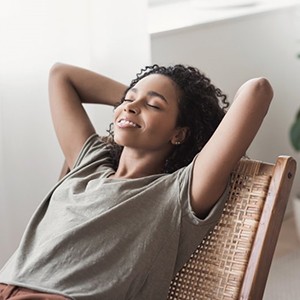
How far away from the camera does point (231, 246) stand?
58.2 inches

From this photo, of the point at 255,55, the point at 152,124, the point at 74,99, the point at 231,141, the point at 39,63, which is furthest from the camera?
the point at 255,55

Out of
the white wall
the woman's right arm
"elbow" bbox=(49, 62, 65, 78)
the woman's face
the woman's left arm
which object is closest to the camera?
the woman's left arm

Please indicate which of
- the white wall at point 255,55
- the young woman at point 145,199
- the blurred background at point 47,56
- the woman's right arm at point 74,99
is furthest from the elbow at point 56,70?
the white wall at point 255,55

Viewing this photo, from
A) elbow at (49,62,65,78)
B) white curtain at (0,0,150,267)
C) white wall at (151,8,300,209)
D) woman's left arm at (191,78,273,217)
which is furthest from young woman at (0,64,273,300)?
white wall at (151,8,300,209)

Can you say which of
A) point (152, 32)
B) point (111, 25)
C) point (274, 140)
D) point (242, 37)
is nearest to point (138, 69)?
point (111, 25)

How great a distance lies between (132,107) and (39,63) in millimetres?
583

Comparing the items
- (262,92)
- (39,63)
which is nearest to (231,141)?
(262,92)

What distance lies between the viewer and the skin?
1401 mm

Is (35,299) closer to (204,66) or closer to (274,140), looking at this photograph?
(204,66)

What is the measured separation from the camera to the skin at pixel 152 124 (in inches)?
55.2

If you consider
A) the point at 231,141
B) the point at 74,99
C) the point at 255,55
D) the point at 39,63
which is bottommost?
the point at 231,141

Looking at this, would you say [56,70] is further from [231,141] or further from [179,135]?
[231,141]

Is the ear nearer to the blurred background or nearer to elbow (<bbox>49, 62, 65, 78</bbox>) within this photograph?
elbow (<bbox>49, 62, 65, 78</bbox>)

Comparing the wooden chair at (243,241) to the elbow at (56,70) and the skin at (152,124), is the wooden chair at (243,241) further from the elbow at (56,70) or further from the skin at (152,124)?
the elbow at (56,70)
